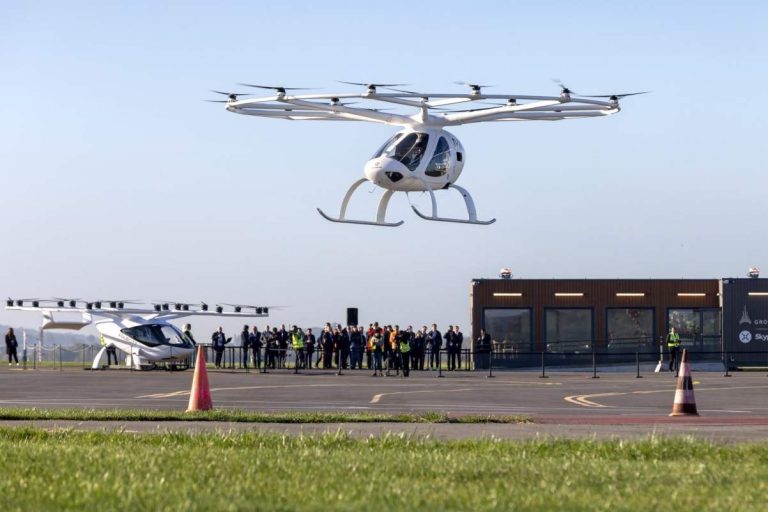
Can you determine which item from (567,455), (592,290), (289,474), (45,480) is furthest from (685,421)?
(592,290)

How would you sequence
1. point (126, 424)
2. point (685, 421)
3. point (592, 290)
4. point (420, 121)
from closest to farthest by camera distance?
point (126, 424), point (685, 421), point (420, 121), point (592, 290)

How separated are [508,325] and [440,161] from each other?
1928 cm

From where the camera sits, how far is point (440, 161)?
38531 millimetres

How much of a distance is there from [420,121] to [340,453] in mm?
27449

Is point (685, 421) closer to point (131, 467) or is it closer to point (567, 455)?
point (567, 455)

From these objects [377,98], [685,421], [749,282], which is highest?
[377,98]

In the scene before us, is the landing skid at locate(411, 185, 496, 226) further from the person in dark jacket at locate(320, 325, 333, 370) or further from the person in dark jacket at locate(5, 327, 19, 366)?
the person in dark jacket at locate(5, 327, 19, 366)

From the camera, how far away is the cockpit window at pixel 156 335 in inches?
2056

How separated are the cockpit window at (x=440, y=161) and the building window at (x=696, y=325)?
21472 millimetres

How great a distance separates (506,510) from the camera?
8383 mm

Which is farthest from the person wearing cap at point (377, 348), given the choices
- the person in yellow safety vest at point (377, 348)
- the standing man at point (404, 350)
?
the standing man at point (404, 350)

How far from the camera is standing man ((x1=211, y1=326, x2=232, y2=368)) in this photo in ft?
170

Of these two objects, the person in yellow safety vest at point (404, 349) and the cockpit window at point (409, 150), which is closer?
the cockpit window at point (409, 150)

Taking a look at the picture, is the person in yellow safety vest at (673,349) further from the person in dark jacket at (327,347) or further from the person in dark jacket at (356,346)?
the person in dark jacket at (327,347)
